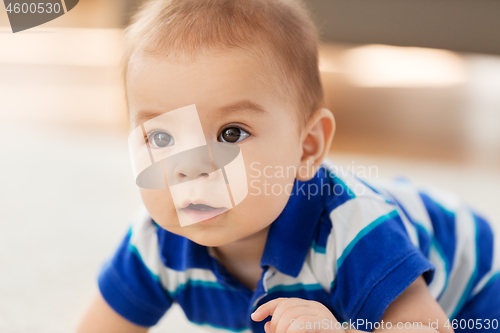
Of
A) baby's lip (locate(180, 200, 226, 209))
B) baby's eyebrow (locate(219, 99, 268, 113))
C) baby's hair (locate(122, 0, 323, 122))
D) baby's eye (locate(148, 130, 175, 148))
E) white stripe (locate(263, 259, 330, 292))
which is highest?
baby's hair (locate(122, 0, 323, 122))

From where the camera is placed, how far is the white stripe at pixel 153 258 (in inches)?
20.6

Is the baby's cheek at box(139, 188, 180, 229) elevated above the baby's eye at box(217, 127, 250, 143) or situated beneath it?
situated beneath

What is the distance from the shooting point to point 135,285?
1.74ft

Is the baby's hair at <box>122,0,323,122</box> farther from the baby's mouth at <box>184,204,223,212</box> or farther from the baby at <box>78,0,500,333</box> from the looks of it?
the baby's mouth at <box>184,204,223,212</box>

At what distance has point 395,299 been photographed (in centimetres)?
42

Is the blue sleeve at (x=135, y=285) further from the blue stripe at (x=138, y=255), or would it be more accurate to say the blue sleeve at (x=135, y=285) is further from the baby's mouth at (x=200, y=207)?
the baby's mouth at (x=200, y=207)

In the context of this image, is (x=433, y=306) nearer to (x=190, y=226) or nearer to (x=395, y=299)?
(x=395, y=299)

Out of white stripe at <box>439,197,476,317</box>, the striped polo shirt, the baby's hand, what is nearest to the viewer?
the baby's hand

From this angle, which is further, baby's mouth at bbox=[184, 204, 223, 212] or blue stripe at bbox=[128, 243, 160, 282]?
blue stripe at bbox=[128, 243, 160, 282]

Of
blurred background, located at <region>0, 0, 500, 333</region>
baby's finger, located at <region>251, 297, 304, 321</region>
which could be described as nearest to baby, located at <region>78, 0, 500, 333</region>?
baby's finger, located at <region>251, 297, 304, 321</region>

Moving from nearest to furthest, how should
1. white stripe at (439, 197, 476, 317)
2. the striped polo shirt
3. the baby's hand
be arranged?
the baby's hand < the striped polo shirt < white stripe at (439, 197, 476, 317)

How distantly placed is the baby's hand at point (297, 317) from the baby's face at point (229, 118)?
0.08 meters

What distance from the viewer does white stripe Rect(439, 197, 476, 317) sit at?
552 millimetres

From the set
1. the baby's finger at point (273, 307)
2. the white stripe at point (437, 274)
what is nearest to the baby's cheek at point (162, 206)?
the baby's finger at point (273, 307)
